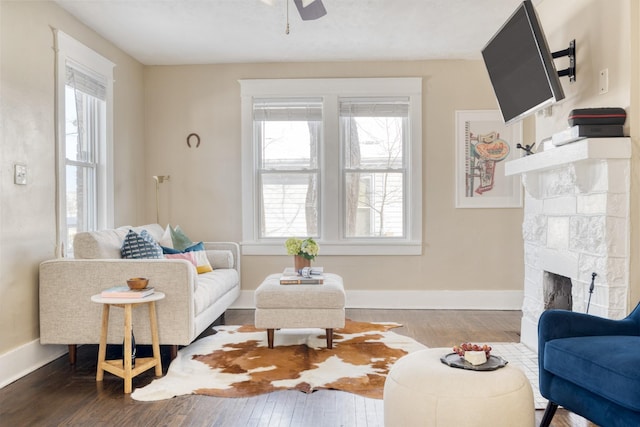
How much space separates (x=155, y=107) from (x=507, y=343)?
405 centimetres

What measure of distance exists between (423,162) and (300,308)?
2.33m

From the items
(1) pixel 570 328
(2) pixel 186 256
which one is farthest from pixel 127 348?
(1) pixel 570 328

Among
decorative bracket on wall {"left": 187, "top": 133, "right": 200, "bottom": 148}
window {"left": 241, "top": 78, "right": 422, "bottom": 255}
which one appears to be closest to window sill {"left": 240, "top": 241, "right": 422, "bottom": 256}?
window {"left": 241, "top": 78, "right": 422, "bottom": 255}

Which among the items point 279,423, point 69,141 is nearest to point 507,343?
point 279,423

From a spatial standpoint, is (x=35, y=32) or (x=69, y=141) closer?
(x=35, y=32)

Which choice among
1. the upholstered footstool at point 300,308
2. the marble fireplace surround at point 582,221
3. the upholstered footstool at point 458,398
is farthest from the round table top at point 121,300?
the marble fireplace surround at point 582,221

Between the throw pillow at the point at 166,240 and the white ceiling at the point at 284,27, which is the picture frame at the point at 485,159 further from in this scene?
the throw pillow at the point at 166,240

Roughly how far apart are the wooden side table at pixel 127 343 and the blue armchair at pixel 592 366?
7.05 feet

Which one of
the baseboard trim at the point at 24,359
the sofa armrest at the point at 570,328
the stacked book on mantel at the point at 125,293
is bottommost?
the baseboard trim at the point at 24,359

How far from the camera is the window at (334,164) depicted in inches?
208

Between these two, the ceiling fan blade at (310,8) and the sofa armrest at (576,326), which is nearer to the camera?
the sofa armrest at (576,326)

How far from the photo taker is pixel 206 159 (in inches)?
212

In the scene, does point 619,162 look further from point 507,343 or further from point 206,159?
point 206,159

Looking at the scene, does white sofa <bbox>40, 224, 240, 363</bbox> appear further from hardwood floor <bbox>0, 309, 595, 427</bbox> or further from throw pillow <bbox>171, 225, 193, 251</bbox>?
throw pillow <bbox>171, 225, 193, 251</bbox>
